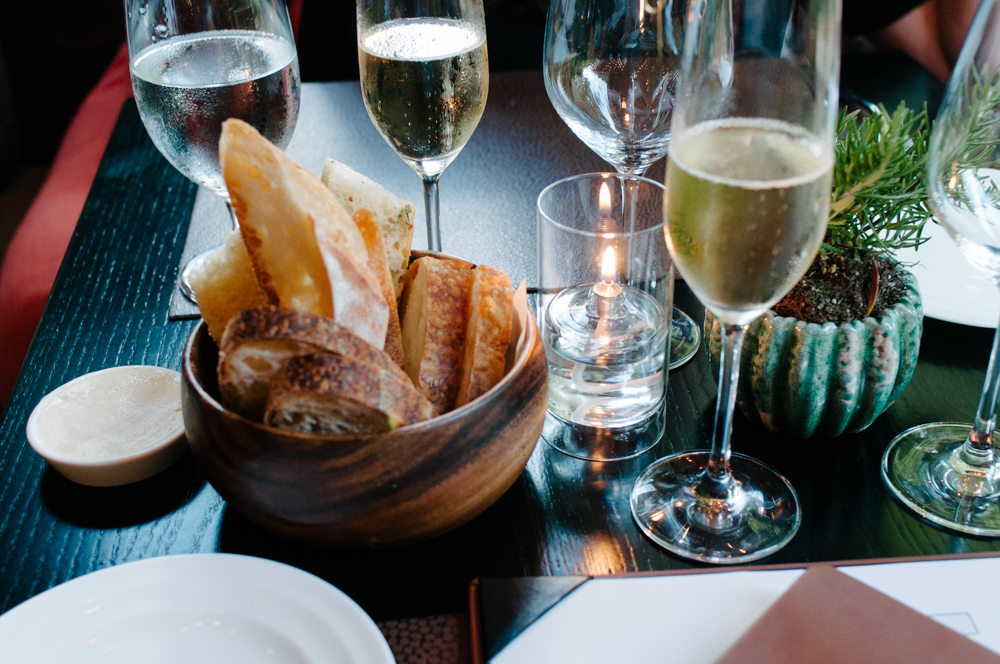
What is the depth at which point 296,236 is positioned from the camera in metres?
0.47

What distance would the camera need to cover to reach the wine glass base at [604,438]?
2.04ft

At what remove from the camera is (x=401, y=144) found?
2.44ft

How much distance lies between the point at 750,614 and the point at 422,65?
0.48 metres

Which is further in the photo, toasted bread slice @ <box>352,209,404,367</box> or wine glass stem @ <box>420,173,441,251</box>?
wine glass stem @ <box>420,173,441,251</box>

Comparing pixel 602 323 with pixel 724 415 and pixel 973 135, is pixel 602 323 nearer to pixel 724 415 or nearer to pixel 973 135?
pixel 724 415

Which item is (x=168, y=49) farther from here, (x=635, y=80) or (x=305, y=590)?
(x=305, y=590)

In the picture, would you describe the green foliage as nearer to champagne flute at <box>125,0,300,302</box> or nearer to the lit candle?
the lit candle

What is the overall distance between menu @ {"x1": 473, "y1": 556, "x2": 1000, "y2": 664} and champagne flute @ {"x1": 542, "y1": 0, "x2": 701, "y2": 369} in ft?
0.87

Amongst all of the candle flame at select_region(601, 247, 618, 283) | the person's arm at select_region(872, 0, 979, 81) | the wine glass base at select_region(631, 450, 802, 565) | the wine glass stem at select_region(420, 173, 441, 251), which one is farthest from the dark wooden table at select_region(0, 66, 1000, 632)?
the person's arm at select_region(872, 0, 979, 81)

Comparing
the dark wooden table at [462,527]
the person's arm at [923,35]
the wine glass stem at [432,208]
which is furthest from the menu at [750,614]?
the person's arm at [923,35]

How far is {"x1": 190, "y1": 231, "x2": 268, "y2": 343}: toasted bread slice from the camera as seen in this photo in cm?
52

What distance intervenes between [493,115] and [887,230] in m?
0.71

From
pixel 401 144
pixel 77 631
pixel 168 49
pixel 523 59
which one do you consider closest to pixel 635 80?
pixel 401 144

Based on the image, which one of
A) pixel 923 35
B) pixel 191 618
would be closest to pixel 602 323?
pixel 191 618
